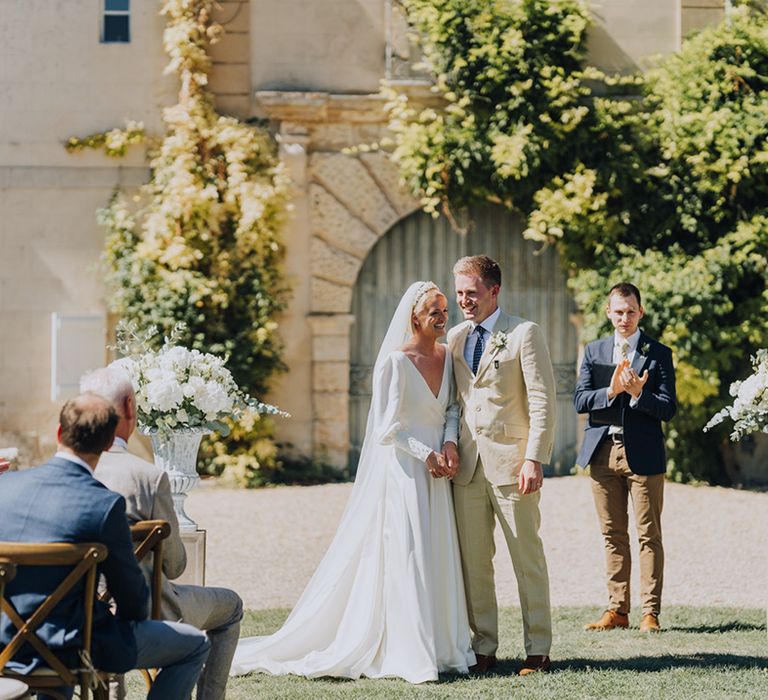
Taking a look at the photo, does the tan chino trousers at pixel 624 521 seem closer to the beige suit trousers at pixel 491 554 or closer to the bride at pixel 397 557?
the beige suit trousers at pixel 491 554

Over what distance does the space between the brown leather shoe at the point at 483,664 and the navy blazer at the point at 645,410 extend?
1294 mm

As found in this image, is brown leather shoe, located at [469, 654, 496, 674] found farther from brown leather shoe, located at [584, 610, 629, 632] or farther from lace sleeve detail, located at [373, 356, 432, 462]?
brown leather shoe, located at [584, 610, 629, 632]

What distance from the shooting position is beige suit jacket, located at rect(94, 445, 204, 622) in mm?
4316

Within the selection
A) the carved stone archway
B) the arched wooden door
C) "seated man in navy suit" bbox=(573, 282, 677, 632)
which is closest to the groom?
"seated man in navy suit" bbox=(573, 282, 677, 632)

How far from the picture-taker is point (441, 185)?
12469 mm

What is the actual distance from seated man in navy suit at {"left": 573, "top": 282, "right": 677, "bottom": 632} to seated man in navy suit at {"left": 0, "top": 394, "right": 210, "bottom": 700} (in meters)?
3.17

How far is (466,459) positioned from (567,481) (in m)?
6.70

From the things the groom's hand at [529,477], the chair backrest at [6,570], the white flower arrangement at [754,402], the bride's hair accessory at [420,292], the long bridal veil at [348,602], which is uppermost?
the bride's hair accessory at [420,292]

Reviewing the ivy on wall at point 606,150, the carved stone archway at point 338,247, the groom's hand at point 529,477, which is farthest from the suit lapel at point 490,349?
the carved stone archway at point 338,247

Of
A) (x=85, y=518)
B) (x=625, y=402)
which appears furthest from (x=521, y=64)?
(x=85, y=518)


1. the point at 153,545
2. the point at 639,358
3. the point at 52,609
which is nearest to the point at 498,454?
the point at 639,358

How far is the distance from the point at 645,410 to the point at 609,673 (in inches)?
59.2

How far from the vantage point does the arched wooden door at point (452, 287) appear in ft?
42.3

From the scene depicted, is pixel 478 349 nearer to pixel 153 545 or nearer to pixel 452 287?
pixel 153 545
